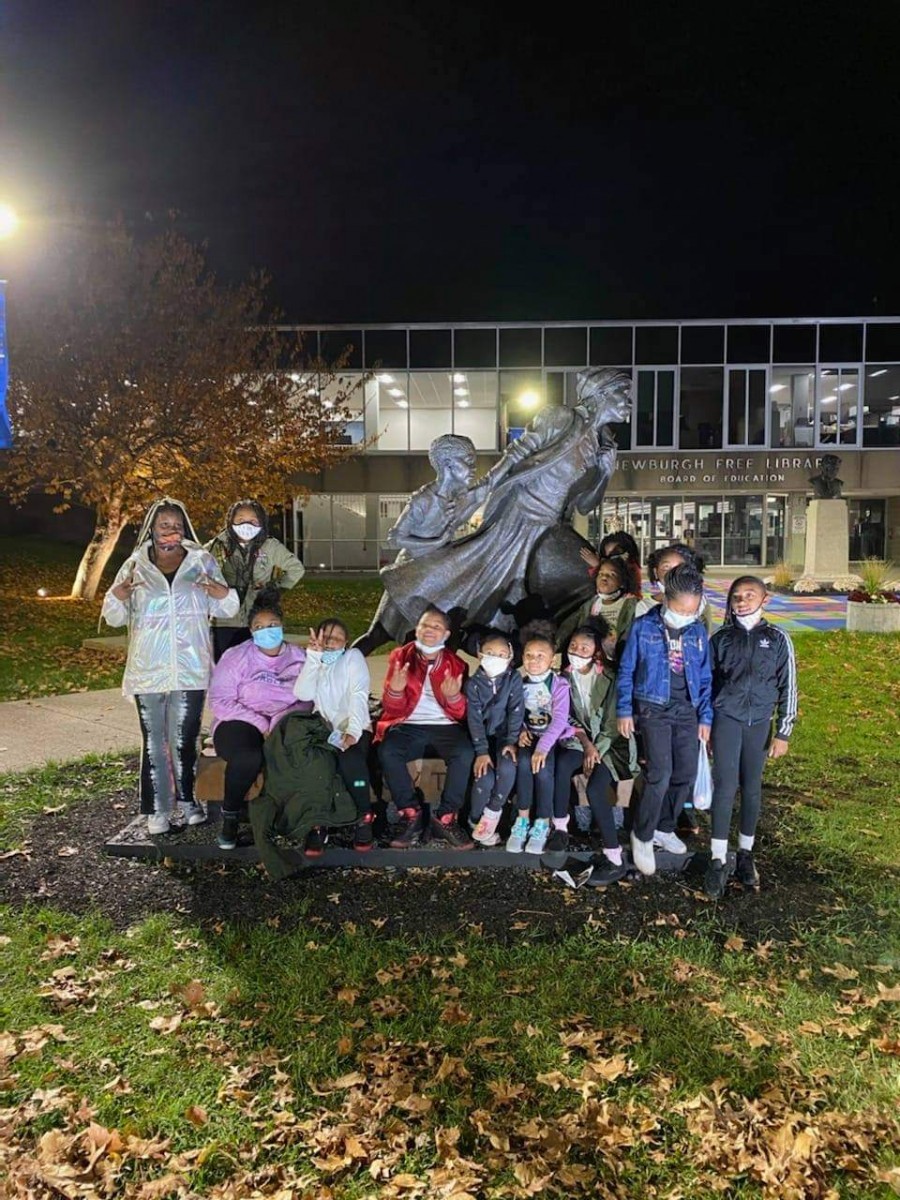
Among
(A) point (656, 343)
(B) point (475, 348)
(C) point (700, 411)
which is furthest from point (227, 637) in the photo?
(C) point (700, 411)

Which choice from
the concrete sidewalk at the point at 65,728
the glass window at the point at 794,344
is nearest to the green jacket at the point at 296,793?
the concrete sidewalk at the point at 65,728

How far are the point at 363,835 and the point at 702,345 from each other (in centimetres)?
3015

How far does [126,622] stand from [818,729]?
250 inches

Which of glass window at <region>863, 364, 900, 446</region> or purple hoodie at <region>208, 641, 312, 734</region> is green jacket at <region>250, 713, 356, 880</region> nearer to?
purple hoodie at <region>208, 641, 312, 734</region>

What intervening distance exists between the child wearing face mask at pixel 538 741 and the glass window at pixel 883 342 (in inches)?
1225

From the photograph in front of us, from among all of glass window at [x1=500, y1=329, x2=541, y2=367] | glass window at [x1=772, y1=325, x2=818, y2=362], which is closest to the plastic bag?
glass window at [x1=500, y1=329, x2=541, y2=367]

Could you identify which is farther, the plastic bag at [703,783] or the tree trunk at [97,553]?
the tree trunk at [97,553]

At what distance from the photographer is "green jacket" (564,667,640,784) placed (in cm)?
487

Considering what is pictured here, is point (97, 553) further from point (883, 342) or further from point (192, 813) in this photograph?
point (883, 342)

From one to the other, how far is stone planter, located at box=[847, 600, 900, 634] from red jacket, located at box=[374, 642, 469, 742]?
40.3 feet

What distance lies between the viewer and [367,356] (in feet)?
104

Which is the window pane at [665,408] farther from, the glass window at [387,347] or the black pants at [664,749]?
the black pants at [664,749]

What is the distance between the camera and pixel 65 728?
8219 mm

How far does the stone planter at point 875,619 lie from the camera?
15.0 meters
